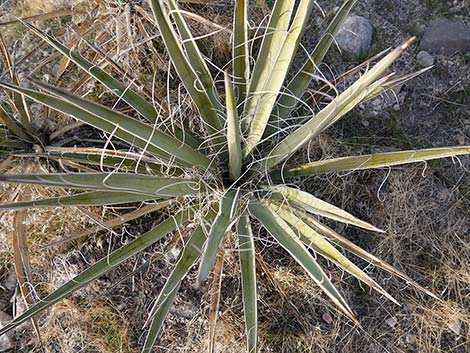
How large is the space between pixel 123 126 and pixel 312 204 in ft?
1.92

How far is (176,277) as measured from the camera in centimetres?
147

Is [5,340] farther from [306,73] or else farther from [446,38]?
[446,38]

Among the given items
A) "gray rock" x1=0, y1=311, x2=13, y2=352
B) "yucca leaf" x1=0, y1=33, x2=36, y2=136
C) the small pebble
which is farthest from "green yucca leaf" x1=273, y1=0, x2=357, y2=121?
"gray rock" x1=0, y1=311, x2=13, y2=352

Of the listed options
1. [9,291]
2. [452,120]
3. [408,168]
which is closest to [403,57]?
[452,120]

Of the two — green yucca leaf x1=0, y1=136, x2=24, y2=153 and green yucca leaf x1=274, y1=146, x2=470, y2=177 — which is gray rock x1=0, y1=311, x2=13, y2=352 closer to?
green yucca leaf x1=0, y1=136, x2=24, y2=153

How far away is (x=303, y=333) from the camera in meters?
2.02

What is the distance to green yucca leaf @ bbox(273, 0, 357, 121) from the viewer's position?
1.48 metres

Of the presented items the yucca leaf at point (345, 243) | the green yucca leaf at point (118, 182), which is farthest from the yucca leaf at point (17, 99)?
the yucca leaf at point (345, 243)

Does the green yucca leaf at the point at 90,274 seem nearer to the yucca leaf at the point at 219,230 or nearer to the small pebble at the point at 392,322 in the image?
the yucca leaf at the point at 219,230

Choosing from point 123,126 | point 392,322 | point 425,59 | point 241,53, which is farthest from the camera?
point 425,59

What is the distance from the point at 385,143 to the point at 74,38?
1347 millimetres

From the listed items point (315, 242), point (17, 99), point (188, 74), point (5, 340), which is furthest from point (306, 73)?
point (5, 340)

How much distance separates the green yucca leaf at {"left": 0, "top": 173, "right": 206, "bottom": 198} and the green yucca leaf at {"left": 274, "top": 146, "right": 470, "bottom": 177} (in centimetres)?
34

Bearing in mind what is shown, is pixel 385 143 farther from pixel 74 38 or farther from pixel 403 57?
pixel 74 38
